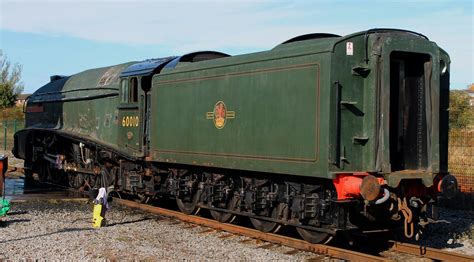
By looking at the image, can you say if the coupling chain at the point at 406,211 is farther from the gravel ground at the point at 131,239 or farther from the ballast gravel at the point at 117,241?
the ballast gravel at the point at 117,241

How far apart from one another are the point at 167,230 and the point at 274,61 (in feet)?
11.8

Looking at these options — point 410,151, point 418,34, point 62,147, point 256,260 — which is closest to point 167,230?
point 256,260

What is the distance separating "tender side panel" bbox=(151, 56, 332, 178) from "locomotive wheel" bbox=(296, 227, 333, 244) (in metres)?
1.12

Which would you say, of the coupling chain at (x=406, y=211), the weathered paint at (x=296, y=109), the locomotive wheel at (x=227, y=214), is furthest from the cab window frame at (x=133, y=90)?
the coupling chain at (x=406, y=211)

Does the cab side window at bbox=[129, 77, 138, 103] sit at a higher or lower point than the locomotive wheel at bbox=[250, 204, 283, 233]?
higher

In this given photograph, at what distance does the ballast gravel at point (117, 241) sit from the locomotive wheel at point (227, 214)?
0.61 m

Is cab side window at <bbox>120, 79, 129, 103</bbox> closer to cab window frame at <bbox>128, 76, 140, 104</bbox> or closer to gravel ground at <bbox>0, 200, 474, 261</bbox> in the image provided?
cab window frame at <bbox>128, 76, 140, 104</bbox>

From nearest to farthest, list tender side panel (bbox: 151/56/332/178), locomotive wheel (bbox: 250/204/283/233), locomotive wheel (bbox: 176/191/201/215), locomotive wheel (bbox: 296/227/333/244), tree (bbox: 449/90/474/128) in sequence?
1. tender side panel (bbox: 151/56/332/178)
2. locomotive wheel (bbox: 296/227/333/244)
3. locomotive wheel (bbox: 250/204/283/233)
4. locomotive wheel (bbox: 176/191/201/215)
5. tree (bbox: 449/90/474/128)

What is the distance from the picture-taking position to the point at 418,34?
26.8ft

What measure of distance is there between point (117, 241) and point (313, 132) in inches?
140

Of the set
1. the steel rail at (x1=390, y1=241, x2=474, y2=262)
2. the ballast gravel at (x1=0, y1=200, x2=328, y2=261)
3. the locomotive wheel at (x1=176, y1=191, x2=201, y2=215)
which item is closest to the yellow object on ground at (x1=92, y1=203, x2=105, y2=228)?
the ballast gravel at (x1=0, y1=200, x2=328, y2=261)

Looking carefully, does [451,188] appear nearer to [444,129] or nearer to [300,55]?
[444,129]

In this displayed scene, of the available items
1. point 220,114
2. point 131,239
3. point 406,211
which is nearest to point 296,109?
point 220,114

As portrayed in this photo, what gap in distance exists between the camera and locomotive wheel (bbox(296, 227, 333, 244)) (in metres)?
8.37
